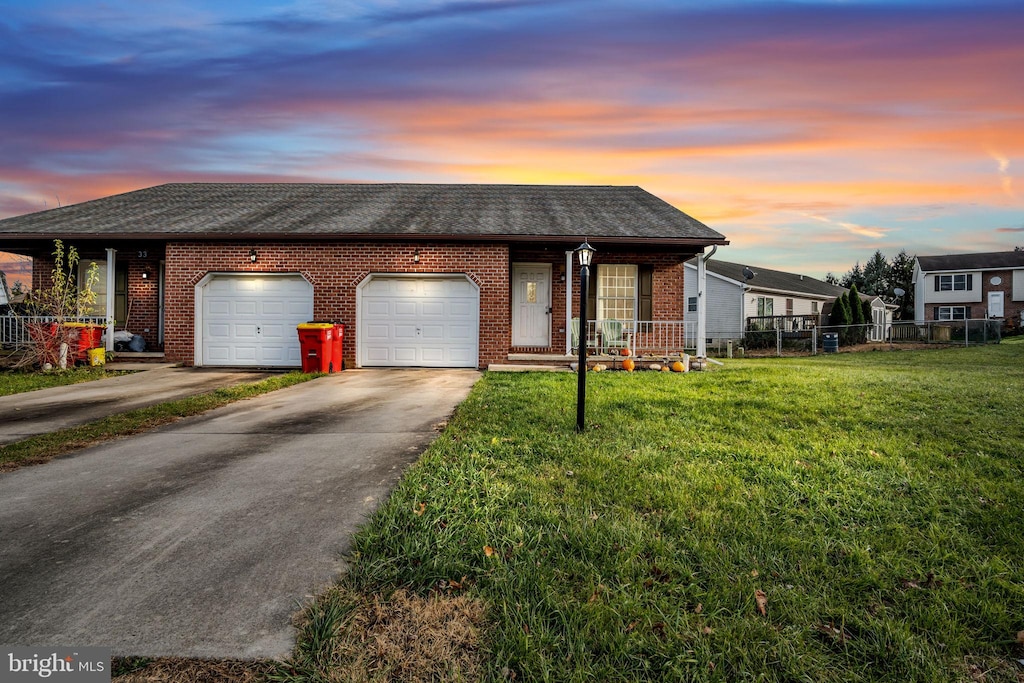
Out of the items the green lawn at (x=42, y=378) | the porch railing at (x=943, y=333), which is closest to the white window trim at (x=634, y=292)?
the green lawn at (x=42, y=378)

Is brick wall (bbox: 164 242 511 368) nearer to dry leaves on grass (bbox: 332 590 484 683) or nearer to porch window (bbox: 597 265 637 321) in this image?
porch window (bbox: 597 265 637 321)

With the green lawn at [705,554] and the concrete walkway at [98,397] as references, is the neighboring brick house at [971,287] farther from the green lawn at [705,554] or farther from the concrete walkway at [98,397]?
the concrete walkway at [98,397]

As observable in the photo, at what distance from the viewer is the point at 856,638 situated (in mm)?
2352

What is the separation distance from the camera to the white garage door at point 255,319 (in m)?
13.0

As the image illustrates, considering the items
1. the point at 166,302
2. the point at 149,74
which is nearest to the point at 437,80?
the point at 149,74

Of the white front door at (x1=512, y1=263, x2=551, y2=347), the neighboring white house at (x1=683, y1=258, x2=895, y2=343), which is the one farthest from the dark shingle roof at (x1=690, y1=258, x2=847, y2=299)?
the white front door at (x1=512, y1=263, x2=551, y2=347)

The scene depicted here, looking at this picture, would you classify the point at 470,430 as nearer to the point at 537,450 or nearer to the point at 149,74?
the point at 537,450

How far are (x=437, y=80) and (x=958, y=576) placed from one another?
13217 millimetres

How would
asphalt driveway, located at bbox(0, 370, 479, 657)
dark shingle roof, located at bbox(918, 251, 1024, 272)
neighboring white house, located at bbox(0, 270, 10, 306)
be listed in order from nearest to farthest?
asphalt driveway, located at bbox(0, 370, 479, 657) < neighboring white house, located at bbox(0, 270, 10, 306) < dark shingle roof, located at bbox(918, 251, 1024, 272)

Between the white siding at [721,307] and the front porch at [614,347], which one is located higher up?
the white siding at [721,307]

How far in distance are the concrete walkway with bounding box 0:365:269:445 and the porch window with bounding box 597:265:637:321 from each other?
8.88 meters

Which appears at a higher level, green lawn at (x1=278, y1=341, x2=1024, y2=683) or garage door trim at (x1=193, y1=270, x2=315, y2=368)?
garage door trim at (x1=193, y1=270, x2=315, y2=368)

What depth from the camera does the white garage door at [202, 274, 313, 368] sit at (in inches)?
510

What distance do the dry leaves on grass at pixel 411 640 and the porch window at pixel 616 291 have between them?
12.3m
